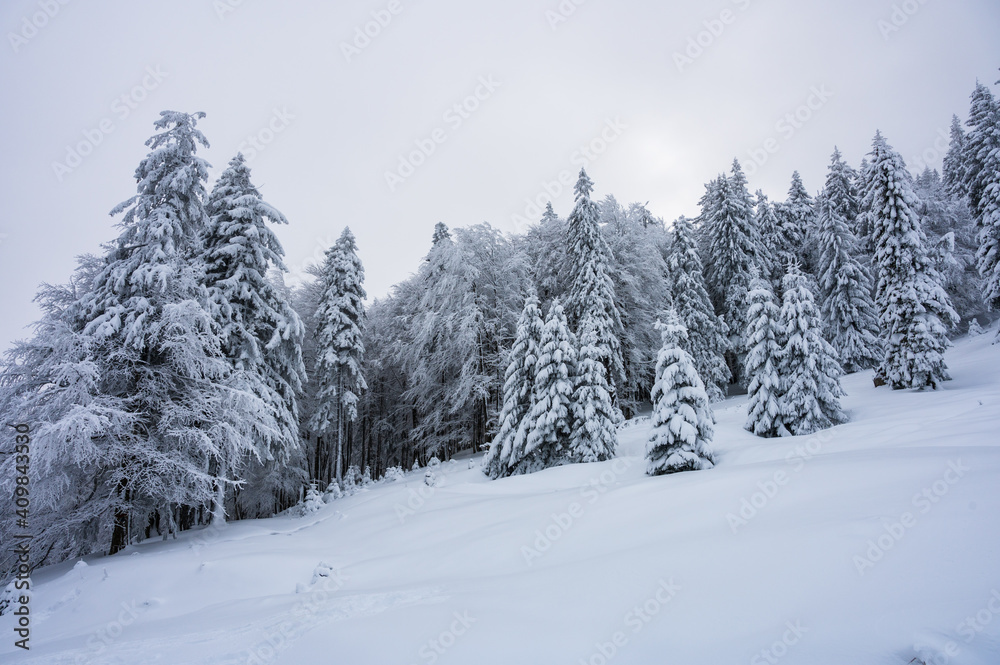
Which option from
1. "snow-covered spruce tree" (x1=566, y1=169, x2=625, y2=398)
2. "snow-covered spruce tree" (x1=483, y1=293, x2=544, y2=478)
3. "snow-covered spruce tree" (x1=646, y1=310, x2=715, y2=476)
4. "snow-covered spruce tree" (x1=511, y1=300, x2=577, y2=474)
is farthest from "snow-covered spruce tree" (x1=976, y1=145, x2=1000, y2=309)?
"snow-covered spruce tree" (x1=483, y1=293, x2=544, y2=478)

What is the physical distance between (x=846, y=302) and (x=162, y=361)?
33113mm

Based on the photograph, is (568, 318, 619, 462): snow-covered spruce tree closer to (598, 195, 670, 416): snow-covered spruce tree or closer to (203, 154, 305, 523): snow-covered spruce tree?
(203, 154, 305, 523): snow-covered spruce tree

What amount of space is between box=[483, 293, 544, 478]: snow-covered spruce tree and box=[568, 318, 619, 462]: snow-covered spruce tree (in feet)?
6.08

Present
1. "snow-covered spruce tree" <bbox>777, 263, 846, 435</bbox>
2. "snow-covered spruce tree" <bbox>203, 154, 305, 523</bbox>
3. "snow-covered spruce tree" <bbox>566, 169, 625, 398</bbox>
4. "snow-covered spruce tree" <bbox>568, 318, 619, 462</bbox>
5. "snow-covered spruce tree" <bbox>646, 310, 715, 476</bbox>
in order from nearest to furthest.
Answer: "snow-covered spruce tree" <bbox>646, 310, 715, 476</bbox>
"snow-covered spruce tree" <bbox>777, 263, 846, 435</bbox>
"snow-covered spruce tree" <bbox>568, 318, 619, 462</bbox>
"snow-covered spruce tree" <bbox>203, 154, 305, 523</bbox>
"snow-covered spruce tree" <bbox>566, 169, 625, 398</bbox>

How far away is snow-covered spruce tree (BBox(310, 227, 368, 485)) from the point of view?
73.4 feet

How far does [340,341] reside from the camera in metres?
22.5

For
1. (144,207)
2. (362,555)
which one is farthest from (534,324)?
(144,207)

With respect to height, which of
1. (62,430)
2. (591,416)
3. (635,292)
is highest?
(635,292)

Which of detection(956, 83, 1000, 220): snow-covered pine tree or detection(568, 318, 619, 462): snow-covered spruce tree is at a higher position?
detection(956, 83, 1000, 220): snow-covered pine tree

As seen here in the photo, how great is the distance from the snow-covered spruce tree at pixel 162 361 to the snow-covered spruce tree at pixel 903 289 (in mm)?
23489

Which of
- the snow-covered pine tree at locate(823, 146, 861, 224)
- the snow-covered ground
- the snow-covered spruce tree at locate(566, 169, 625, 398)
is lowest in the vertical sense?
the snow-covered ground

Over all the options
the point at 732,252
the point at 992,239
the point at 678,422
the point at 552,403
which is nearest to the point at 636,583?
the point at 678,422

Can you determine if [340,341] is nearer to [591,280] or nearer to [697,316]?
[591,280]

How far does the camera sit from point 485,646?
3.89 metres
